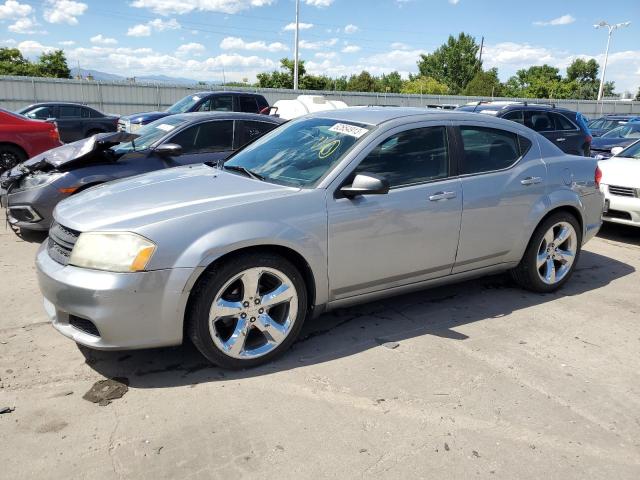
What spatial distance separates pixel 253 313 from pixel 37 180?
13.0 feet

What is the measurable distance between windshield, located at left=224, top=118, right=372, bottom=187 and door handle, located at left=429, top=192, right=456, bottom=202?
68 centimetres

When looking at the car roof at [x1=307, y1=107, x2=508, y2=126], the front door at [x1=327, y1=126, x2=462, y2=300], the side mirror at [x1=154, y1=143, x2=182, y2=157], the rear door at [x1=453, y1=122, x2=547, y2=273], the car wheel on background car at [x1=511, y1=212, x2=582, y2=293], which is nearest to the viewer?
the front door at [x1=327, y1=126, x2=462, y2=300]

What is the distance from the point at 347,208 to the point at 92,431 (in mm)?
1966

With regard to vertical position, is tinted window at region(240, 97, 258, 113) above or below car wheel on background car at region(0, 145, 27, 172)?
above

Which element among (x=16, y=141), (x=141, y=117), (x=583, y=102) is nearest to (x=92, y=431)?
(x=16, y=141)

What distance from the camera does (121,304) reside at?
292 cm

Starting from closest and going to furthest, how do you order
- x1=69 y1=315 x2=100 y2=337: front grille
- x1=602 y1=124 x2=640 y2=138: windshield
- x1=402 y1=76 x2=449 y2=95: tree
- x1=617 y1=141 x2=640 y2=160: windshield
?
x1=69 y1=315 x2=100 y2=337: front grille
x1=617 y1=141 x2=640 y2=160: windshield
x1=602 y1=124 x2=640 y2=138: windshield
x1=402 y1=76 x2=449 y2=95: tree

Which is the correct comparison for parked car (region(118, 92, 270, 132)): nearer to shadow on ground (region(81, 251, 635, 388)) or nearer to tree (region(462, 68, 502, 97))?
shadow on ground (region(81, 251, 635, 388))

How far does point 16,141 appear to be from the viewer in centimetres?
930

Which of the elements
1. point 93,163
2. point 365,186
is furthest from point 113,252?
point 93,163

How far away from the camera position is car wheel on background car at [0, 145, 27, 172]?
30.6ft

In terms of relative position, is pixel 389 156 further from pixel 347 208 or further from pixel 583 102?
pixel 583 102

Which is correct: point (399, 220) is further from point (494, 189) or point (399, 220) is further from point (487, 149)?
point (487, 149)

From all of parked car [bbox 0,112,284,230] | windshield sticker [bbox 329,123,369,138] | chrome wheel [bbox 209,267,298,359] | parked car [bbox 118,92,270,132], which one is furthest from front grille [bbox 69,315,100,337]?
parked car [bbox 118,92,270,132]
